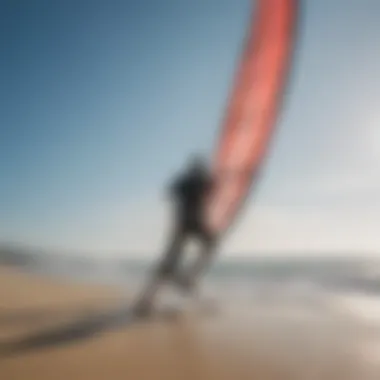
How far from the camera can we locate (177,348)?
1.48 meters

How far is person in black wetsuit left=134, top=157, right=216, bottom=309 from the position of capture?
158 cm

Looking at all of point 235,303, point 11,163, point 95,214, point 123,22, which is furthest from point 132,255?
point 123,22

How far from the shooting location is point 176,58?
1.67 metres

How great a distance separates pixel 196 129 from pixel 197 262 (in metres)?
0.32

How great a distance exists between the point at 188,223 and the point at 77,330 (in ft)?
1.18

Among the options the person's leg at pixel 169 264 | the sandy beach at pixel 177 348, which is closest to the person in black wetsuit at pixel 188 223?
the person's leg at pixel 169 264

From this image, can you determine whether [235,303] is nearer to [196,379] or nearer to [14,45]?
[196,379]

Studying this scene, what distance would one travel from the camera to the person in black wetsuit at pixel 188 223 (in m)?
1.58

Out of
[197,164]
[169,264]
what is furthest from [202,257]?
[197,164]

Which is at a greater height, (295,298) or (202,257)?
(202,257)

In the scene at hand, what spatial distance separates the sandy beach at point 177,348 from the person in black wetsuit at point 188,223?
0.33 feet

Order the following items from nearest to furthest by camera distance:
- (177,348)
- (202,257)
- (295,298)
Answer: (177,348) → (202,257) → (295,298)

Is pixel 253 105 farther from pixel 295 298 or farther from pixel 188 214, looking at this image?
pixel 295 298

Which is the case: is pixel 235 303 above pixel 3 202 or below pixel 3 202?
below
